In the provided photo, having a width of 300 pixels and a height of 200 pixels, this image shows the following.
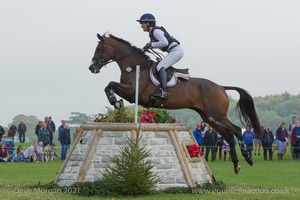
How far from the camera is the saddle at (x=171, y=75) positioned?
13.4 metres

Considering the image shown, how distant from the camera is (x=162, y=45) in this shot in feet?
43.8

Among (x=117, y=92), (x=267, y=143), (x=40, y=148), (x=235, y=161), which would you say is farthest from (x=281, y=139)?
(x=117, y=92)

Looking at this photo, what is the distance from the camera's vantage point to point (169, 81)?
13.5 m

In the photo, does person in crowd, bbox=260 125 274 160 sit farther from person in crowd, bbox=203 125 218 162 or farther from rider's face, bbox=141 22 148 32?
rider's face, bbox=141 22 148 32

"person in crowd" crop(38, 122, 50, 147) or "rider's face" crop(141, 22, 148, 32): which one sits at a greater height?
"rider's face" crop(141, 22, 148, 32)

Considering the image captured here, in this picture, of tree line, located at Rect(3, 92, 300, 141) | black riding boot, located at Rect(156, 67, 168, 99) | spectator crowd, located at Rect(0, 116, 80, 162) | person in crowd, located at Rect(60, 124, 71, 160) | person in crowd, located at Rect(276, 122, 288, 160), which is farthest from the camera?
tree line, located at Rect(3, 92, 300, 141)

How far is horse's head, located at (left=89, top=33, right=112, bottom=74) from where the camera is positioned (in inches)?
540

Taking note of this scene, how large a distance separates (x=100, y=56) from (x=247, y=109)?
3584 mm

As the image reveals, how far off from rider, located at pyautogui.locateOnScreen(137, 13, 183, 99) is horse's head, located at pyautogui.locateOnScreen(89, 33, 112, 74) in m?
0.84

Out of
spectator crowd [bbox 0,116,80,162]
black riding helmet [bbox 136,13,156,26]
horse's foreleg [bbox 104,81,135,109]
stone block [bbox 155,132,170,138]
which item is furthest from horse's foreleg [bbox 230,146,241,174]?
spectator crowd [bbox 0,116,80,162]

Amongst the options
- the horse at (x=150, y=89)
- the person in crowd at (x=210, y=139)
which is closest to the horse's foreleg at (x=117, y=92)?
the horse at (x=150, y=89)

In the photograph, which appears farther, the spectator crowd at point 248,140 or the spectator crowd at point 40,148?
the spectator crowd at point 248,140

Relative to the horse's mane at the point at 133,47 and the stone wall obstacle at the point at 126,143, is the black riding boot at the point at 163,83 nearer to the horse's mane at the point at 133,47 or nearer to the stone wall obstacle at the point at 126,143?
the stone wall obstacle at the point at 126,143

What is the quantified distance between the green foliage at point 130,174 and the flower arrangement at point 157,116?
989mm
